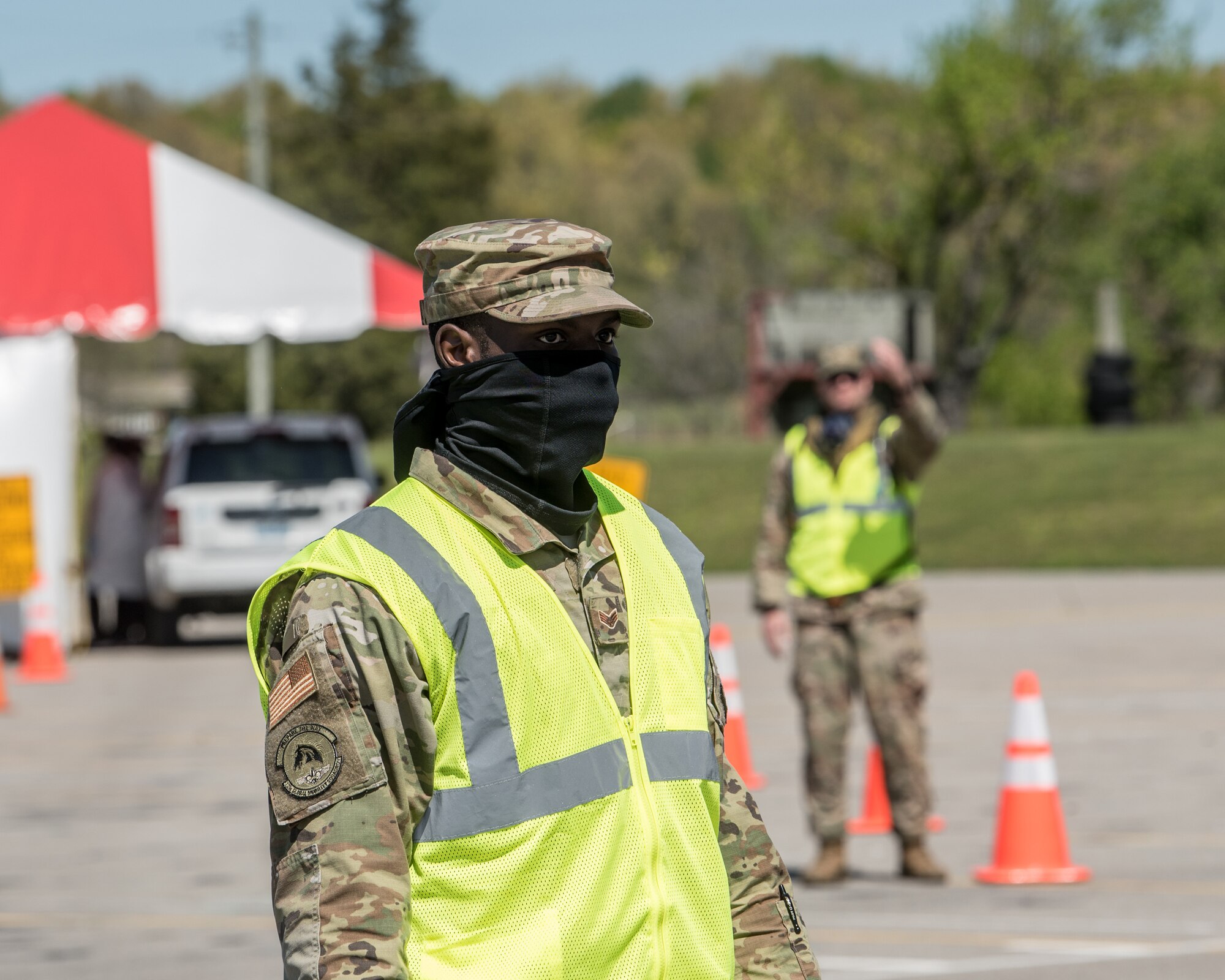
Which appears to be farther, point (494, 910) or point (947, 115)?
point (947, 115)

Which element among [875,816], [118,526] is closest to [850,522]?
[875,816]

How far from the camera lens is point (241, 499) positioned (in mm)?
17688

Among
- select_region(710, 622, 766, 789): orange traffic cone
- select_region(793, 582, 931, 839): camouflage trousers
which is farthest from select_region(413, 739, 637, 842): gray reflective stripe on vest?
select_region(710, 622, 766, 789): orange traffic cone

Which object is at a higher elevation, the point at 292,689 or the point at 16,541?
the point at 292,689

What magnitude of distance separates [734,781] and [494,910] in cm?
51

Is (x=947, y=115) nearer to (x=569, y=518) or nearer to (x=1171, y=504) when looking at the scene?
(x=1171, y=504)

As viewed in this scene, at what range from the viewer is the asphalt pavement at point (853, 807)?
22.5ft

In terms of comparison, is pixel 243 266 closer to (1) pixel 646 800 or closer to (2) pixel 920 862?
(2) pixel 920 862

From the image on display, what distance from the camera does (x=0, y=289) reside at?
16578 mm

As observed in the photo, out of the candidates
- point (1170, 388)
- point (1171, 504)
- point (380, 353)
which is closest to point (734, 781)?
point (1171, 504)

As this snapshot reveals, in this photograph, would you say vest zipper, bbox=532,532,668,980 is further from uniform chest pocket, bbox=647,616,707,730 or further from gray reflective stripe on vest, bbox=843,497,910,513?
gray reflective stripe on vest, bbox=843,497,910,513

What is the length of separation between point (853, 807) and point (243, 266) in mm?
8736

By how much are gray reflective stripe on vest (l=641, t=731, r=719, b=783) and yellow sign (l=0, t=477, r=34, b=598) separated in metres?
15.5

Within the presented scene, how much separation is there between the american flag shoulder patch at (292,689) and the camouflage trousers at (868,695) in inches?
222
